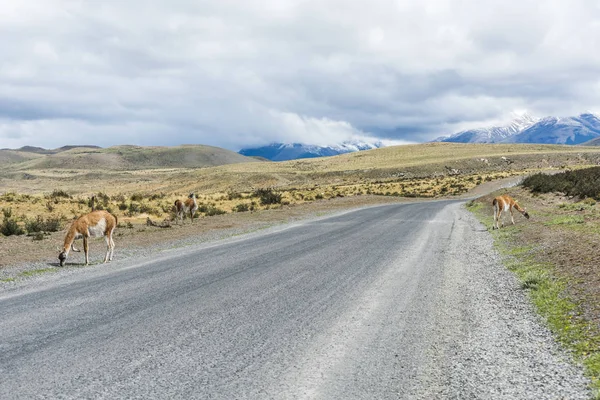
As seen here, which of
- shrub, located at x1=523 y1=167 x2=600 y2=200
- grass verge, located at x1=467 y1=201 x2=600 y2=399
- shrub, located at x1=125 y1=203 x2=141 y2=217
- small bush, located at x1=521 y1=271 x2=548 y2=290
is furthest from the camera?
shrub, located at x1=125 y1=203 x2=141 y2=217

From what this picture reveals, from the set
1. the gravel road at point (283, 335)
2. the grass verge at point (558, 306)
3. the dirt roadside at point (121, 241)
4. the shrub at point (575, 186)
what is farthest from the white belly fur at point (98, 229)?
the shrub at point (575, 186)

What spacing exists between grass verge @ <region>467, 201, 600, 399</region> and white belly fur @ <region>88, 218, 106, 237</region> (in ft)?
40.4

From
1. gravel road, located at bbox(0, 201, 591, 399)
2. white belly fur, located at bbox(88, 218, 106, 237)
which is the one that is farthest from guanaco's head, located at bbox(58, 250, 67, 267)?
gravel road, located at bbox(0, 201, 591, 399)

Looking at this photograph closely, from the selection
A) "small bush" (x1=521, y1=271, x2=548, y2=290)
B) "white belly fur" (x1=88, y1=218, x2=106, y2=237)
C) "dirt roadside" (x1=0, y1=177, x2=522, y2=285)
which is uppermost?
"white belly fur" (x1=88, y1=218, x2=106, y2=237)

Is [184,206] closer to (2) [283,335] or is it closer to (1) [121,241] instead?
(1) [121,241]

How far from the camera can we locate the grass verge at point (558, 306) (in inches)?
219

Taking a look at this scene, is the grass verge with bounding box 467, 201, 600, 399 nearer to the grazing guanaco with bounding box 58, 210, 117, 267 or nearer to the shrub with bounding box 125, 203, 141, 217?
the grazing guanaco with bounding box 58, 210, 117, 267

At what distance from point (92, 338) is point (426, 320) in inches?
206

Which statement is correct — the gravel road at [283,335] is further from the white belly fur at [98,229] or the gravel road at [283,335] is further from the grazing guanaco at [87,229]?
the white belly fur at [98,229]

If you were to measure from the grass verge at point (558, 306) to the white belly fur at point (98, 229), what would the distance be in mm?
12312

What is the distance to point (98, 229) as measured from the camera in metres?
14.3

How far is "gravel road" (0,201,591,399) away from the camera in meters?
4.91

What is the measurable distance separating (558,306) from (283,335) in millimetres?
4978

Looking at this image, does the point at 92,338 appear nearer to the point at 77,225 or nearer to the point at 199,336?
the point at 199,336
